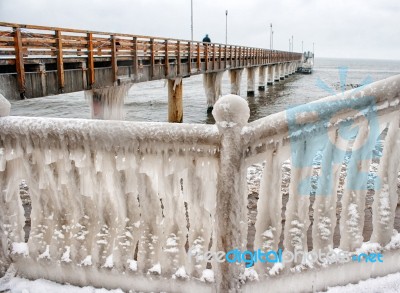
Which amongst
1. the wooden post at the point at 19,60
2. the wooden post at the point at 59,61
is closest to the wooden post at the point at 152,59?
the wooden post at the point at 59,61

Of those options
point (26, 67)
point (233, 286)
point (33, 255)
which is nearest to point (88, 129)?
point (33, 255)

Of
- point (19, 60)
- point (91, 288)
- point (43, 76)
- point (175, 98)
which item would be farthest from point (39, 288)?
point (175, 98)

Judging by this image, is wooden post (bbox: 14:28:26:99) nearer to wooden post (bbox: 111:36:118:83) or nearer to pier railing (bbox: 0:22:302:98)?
pier railing (bbox: 0:22:302:98)

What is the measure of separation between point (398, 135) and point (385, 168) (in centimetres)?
23

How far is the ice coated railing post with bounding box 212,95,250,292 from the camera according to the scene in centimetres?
203

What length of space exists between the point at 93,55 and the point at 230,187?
381 inches

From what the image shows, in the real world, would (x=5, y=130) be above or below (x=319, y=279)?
above

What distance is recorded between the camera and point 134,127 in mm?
2213

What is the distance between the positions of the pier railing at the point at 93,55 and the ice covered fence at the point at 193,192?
20.8 feet

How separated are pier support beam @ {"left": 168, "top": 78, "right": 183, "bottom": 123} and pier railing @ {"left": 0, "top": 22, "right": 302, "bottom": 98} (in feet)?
2.49

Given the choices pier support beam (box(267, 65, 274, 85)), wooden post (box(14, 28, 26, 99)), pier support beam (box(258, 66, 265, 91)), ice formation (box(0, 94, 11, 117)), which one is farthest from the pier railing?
pier support beam (box(267, 65, 274, 85))

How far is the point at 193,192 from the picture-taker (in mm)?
2289

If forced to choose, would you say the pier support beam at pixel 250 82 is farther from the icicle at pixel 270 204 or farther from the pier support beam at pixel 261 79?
the icicle at pixel 270 204

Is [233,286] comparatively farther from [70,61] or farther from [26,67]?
[70,61]
